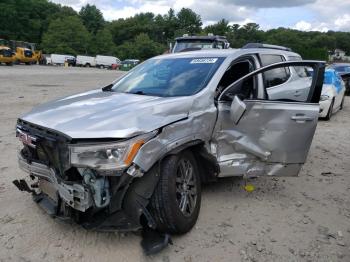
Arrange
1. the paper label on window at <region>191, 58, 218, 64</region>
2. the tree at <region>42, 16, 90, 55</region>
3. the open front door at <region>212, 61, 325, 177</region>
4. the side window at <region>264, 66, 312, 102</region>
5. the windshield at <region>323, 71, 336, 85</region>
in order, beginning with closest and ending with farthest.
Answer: the open front door at <region>212, 61, 325, 177</region> < the paper label on window at <region>191, 58, 218, 64</region> < the side window at <region>264, 66, 312, 102</region> < the windshield at <region>323, 71, 336, 85</region> < the tree at <region>42, 16, 90, 55</region>

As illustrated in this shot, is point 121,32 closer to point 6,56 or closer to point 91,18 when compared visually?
point 91,18

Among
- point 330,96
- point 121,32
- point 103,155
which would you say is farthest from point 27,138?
point 121,32

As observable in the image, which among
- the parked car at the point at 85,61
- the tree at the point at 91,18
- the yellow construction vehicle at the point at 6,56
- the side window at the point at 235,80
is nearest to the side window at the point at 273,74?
the side window at the point at 235,80

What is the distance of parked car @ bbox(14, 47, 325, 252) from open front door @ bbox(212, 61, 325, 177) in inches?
0.5

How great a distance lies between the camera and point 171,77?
15.2 feet

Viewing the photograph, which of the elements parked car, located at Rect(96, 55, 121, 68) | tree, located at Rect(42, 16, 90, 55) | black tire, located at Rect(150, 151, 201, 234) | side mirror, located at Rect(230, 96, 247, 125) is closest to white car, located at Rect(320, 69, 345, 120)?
side mirror, located at Rect(230, 96, 247, 125)

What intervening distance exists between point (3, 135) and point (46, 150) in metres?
4.67

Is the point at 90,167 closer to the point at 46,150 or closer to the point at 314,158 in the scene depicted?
the point at 46,150

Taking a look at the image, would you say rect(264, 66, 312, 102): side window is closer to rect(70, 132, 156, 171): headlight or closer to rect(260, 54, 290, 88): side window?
rect(260, 54, 290, 88): side window

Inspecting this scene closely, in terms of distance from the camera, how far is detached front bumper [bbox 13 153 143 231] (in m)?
3.25

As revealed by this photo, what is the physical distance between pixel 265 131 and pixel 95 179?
2150 millimetres

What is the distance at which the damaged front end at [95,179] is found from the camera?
3.20 meters

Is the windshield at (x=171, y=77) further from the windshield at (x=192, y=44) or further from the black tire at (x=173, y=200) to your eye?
the windshield at (x=192, y=44)

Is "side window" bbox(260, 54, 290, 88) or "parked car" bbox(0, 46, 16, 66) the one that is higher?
"side window" bbox(260, 54, 290, 88)
